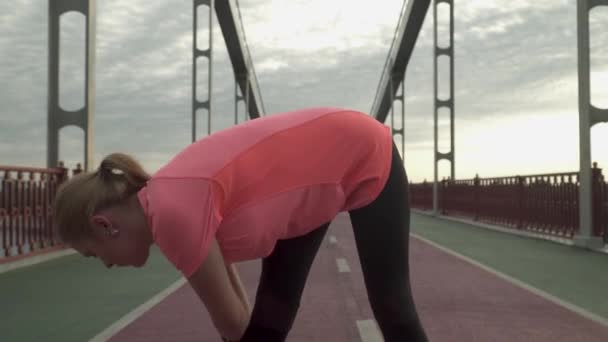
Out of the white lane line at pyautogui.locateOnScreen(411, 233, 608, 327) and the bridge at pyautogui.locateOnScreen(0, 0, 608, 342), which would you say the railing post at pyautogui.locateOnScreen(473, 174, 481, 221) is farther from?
the white lane line at pyautogui.locateOnScreen(411, 233, 608, 327)

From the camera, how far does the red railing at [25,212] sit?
30.7ft

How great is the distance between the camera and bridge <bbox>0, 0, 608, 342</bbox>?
5324mm

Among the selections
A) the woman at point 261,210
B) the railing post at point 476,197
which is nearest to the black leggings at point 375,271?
the woman at point 261,210

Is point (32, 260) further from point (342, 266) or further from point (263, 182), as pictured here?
point (263, 182)

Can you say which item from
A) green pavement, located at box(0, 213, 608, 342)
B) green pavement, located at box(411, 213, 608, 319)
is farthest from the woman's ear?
green pavement, located at box(411, 213, 608, 319)

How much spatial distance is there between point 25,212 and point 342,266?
5168 millimetres

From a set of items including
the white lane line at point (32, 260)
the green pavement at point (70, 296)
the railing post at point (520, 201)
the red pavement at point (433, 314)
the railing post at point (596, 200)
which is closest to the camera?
the red pavement at point (433, 314)

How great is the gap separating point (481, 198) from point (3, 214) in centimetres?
1579

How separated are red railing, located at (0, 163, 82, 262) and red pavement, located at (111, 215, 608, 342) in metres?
3.45

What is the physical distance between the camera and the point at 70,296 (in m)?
7.04

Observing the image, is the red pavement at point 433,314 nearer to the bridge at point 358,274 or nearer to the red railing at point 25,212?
the bridge at point 358,274

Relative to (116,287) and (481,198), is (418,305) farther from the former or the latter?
(481,198)

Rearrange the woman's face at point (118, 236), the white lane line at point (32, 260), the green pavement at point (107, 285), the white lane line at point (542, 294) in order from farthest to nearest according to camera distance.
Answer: the white lane line at point (32, 260) < the white lane line at point (542, 294) < the green pavement at point (107, 285) < the woman's face at point (118, 236)

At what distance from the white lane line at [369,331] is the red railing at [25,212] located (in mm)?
6022
